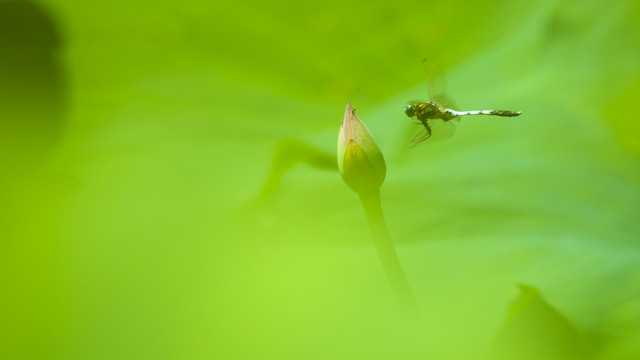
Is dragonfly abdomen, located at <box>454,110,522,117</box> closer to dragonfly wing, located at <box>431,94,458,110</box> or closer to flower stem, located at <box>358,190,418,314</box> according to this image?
dragonfly wing, located at <box>431,94,458,110</box>

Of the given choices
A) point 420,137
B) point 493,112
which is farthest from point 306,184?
point 493,112

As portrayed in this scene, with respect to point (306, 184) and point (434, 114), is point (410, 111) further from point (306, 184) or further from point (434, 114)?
point (306, 184)

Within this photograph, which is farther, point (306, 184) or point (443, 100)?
point (443, 100)

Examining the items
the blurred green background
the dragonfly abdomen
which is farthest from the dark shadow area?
the dragonfly abdomen

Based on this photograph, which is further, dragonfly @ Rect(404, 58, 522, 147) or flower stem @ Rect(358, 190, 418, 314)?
dragonfly @ Rect(404, 58, 522, 147)

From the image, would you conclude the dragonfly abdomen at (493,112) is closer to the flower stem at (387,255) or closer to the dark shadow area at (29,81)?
the flower stem at (387,255)

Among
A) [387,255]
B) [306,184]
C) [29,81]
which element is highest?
[29,81]

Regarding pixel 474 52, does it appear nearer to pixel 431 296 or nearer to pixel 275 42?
pixel 275 42
